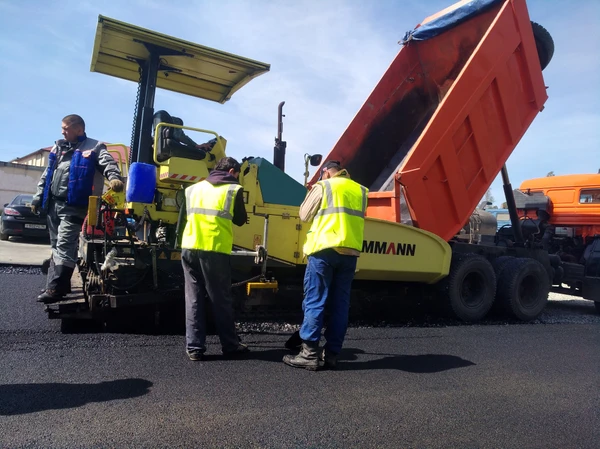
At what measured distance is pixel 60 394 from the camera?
8.78 ft

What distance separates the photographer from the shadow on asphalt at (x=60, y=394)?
2.50 meters

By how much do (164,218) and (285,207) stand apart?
3.72ft

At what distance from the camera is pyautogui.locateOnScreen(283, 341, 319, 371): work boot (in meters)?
3.43

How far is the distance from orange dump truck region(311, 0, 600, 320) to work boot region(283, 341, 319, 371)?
95.6 inches

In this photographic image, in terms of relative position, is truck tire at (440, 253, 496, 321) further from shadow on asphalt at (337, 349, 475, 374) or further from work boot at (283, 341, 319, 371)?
work boot at (283, 341, 319, 371)

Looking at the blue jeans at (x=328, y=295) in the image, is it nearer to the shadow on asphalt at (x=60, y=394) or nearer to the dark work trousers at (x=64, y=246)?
the shadow on asphalt at (x=60, y=394)

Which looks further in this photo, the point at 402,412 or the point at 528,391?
the point at 528,391

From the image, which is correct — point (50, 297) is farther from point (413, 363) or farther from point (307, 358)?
point (413, 363)

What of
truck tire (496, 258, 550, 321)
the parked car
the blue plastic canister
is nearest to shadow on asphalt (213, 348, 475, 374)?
the blue plastic canister

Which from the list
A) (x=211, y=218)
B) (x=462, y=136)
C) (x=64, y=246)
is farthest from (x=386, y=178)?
(x=64, y=246)

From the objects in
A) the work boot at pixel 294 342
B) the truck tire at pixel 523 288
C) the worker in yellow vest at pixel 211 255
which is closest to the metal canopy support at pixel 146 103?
the worker in yellow vest at pixel 211 255

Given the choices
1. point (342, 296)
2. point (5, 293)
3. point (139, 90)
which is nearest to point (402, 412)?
point (342, 296)

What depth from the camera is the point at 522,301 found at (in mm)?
6398

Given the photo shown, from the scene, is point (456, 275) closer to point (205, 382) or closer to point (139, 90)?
point (205, 382)
